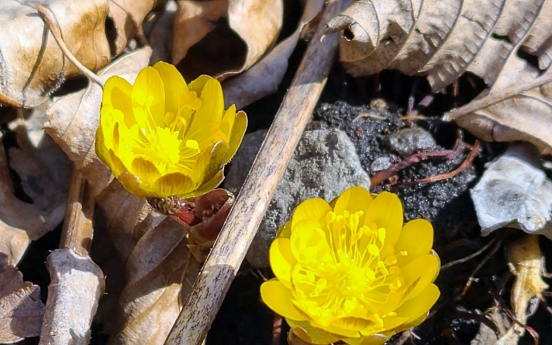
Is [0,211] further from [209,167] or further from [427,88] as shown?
[427,88]

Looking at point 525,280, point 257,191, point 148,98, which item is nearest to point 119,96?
point 148,98

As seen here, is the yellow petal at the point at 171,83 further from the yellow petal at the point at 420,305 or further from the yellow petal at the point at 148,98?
the yellow petal at the point at 420,305

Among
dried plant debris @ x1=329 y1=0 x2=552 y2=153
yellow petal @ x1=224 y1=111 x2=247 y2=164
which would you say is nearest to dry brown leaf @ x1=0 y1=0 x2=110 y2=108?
yellow petal @ x1=224 y1=111 x2=247 y2=164

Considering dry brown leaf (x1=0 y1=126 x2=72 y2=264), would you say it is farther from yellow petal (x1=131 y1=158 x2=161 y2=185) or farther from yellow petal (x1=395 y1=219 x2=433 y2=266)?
yellow petal (x1=395 y1=219 x2=433 y2=266)

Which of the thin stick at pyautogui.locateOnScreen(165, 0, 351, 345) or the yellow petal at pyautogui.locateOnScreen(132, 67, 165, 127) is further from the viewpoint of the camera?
the yellow petal at pyautogui.locateOnScreen(132, 67, 165, 127)

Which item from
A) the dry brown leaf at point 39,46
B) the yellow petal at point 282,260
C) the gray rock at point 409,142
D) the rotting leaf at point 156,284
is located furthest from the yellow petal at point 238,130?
the dry brown leaf at point 39,46

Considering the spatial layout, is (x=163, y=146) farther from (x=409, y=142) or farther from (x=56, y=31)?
(x=409, y=142)

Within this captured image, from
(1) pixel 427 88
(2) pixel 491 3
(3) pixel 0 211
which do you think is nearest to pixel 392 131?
(1) pixel 427 88
